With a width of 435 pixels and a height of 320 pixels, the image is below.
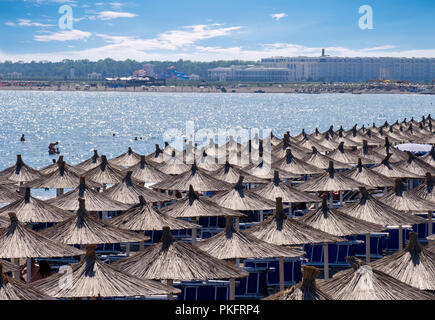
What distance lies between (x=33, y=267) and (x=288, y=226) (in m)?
4.91

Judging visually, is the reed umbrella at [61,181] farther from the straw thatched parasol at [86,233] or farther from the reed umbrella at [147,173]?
the straw thatched parasol at [86,233]

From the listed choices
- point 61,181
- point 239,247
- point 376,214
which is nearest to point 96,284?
point 239,247

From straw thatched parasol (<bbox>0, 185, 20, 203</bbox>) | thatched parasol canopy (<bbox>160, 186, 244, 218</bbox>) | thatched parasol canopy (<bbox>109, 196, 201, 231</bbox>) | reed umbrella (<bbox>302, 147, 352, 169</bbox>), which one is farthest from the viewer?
reed umbrella (<bbox>302, 147, 352, 169</bbox>)

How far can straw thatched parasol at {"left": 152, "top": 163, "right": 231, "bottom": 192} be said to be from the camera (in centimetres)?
2080

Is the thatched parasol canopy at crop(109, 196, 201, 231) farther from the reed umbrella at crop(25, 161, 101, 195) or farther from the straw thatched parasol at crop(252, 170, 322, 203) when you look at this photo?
the reed umbrella at crop(25, 161, 101, 195)

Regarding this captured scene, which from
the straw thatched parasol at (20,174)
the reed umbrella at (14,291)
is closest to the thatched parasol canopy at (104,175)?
the straw thatched parasol at (20,174)

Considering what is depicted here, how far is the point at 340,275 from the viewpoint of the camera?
10383mm

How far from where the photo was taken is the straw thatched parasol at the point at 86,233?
14.1m

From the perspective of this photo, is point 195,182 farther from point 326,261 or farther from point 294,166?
point 326,261

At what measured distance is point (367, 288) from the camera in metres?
9.98

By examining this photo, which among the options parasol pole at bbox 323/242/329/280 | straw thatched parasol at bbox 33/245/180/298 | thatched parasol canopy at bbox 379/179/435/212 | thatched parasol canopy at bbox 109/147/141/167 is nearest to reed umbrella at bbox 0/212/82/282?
straw thatched parasol at bbox 33/245/180/298

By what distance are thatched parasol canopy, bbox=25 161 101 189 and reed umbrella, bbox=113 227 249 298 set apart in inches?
372
